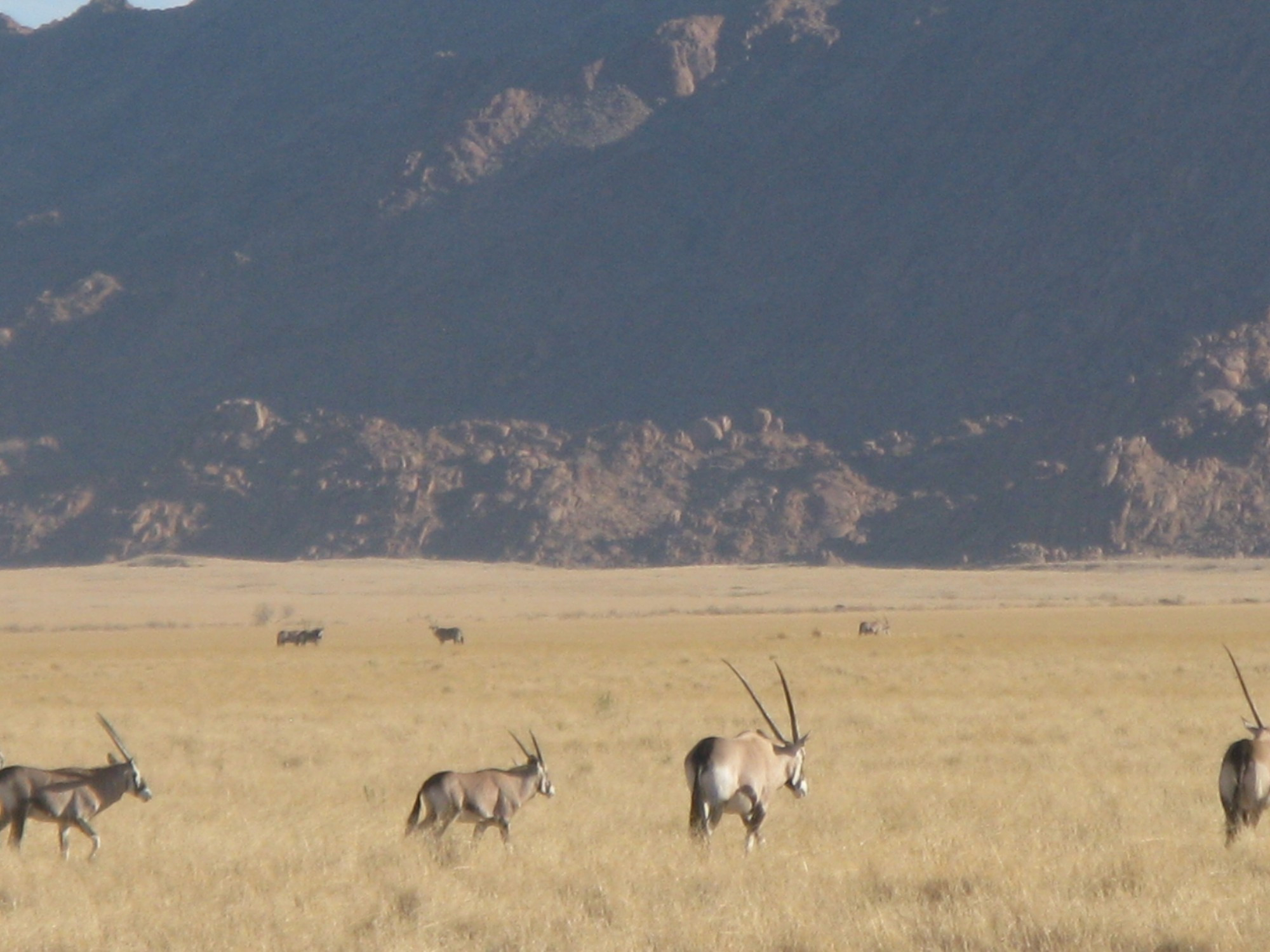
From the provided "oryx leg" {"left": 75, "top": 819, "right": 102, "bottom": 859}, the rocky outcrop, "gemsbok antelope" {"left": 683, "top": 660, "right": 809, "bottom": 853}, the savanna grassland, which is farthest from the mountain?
"oryx leg" {"left": 75, "top": 819, "right": 102, "bottom": 859}

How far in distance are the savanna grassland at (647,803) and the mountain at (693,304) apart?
6075 cm

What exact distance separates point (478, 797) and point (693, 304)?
375 ft

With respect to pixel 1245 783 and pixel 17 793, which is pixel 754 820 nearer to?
pixel 1245 783

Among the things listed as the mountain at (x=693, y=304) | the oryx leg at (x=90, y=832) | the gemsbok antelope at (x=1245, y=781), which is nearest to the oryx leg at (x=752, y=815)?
the gemsbok antelope at (x=1245, y=781)

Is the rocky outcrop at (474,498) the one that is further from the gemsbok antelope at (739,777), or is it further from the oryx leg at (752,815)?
the oryx leg at (752,815)

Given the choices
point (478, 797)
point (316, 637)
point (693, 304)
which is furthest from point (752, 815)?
point (693, 304)

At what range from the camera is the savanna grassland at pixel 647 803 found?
1045cm

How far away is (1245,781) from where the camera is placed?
476 inches

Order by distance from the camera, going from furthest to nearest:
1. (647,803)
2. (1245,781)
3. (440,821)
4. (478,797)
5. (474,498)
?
(474,498) < (647,803) < (478,797) < (440,821) < (1245,781)

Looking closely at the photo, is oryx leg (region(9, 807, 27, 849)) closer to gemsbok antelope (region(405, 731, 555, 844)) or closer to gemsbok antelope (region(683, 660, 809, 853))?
gemsbok antelope (region(405, 731, 555, 844))

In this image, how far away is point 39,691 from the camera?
34.6 meters

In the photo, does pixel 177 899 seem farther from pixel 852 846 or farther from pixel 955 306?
pixel 955 306

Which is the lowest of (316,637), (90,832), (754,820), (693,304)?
(316,637)

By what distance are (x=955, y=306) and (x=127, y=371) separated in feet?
188
